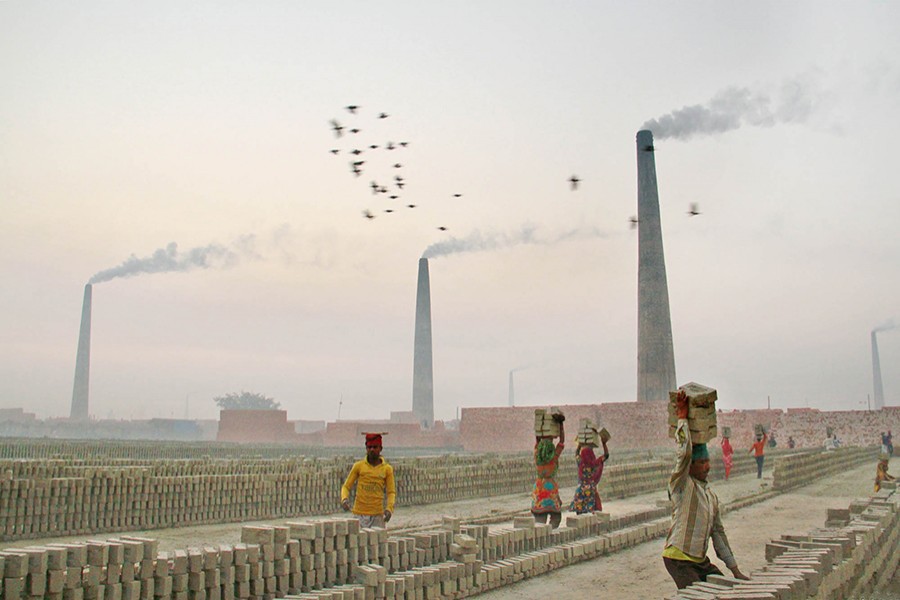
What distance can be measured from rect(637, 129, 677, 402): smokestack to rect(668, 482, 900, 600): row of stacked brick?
3289cm

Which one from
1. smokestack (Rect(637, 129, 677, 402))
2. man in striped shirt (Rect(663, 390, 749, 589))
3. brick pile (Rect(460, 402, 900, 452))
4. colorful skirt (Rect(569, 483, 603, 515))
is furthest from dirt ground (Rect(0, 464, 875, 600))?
smokestack (Rect(637, 129, 677, 402))

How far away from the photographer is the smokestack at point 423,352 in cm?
6842

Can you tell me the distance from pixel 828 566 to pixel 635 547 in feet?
17.1

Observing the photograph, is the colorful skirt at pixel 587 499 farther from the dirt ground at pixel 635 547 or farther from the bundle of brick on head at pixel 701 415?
the bundle of brick on head at pixel 701 415

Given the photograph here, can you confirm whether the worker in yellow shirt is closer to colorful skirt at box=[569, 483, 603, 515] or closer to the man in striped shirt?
the man in striped shirt

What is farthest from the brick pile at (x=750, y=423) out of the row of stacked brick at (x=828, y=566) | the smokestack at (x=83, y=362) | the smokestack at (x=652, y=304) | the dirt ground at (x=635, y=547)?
the smokestack at (x=83, y=362)

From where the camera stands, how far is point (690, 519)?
5234 mm

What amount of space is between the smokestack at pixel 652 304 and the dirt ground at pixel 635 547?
18.6 meters

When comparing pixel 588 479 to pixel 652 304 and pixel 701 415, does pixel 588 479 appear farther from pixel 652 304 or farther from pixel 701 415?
pixel 652 304

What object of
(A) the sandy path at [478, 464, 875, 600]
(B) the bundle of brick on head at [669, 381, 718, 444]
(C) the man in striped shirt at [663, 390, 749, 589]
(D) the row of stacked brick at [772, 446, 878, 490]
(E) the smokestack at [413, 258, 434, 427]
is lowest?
(A) the sandy path at [478, 464, 875, 600]

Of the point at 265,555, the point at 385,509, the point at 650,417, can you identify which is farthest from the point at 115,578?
the point at 650,417

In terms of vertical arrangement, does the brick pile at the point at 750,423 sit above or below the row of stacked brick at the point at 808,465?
above

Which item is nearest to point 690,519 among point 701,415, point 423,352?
point 701,415

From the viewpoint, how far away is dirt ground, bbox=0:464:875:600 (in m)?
8.11
